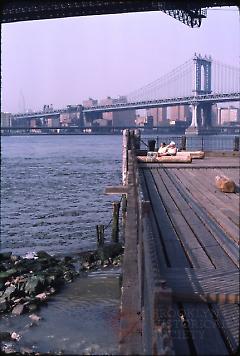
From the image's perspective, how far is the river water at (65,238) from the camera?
873 cm

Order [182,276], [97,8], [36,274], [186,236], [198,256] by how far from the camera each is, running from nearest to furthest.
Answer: [182,276] → [198,256] → [186,236] → [36,274] → [97,8]

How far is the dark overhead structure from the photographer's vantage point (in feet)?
108

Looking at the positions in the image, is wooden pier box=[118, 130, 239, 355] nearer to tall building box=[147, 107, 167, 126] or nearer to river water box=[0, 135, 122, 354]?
river water box=[0, 135, 122, 354]

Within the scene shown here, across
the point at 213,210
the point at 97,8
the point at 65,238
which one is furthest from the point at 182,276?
the point at 97,8

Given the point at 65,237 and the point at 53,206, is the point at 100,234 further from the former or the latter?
the point at 53,206

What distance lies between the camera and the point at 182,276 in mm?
3219

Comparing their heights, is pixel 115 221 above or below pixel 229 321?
below

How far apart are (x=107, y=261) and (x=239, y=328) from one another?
10653 mm

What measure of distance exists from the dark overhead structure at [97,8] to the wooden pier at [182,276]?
29199 millimetres

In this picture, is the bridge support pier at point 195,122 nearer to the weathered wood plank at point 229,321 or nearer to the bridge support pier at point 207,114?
the bridge support pier at point 207,114

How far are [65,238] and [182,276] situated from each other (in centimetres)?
1403

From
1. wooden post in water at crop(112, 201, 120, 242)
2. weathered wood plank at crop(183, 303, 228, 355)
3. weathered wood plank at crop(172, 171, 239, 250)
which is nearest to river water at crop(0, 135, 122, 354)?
wooden post in water at crop(112, 201, 120, 242)

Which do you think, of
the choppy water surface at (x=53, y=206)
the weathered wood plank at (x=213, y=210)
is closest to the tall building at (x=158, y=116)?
the choppy water surface at (x=53, y=206)

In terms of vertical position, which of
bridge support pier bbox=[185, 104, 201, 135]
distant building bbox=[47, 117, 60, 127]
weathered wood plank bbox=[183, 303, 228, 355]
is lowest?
weathered wood plank bbox=[183, 303, 228, 355]
